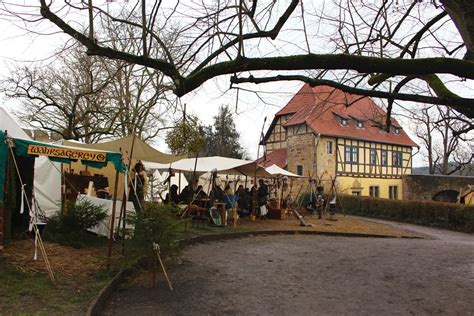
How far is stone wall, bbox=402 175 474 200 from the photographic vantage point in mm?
32241

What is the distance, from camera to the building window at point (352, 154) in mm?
34156

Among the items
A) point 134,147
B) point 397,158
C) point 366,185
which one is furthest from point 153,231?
point 397,158

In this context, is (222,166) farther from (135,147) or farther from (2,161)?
(2,161)

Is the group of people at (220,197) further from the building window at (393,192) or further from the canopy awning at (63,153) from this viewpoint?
the building window at (393,192)

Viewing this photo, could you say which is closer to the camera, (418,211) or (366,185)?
(418,211)

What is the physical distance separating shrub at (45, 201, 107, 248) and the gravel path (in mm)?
2187

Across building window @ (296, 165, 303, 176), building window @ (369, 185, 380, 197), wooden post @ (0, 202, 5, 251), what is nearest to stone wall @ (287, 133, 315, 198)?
building window @ (296, 165, 303, 176)

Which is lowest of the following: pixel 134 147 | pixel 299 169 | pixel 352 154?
pixel 134 147

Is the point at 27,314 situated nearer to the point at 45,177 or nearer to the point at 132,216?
the point at 132,216

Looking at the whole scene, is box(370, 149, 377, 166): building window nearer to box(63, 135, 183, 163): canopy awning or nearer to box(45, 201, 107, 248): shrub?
box(63, 135, 183, 163): canopy awning

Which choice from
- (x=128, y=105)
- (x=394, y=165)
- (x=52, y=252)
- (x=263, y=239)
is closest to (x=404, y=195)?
(x=394, y=165)

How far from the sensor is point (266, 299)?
5848 millimetres

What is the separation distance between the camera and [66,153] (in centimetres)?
723

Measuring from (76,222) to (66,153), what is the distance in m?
2.27
